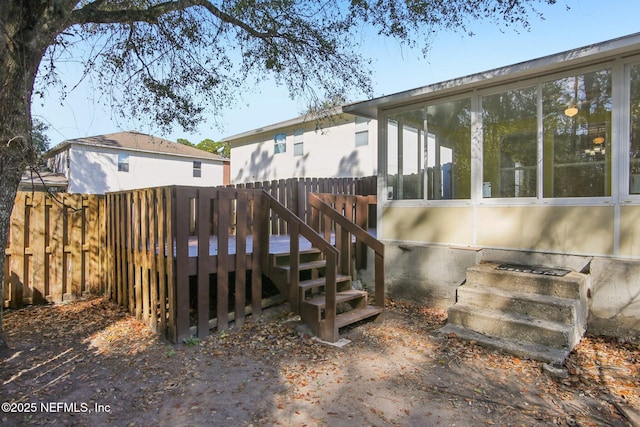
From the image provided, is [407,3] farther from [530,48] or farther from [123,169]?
[123,169]

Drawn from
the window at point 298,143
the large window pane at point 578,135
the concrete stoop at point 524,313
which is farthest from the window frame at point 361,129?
the concrete stoop at point 524,313

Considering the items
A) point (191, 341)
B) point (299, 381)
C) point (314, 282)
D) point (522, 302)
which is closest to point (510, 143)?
point (522, 302)

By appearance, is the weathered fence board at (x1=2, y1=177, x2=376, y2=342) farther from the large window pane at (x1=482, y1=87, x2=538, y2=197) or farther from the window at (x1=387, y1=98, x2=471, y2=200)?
the large window pane at (x1=482, y1=87, x2=538, y2=197)

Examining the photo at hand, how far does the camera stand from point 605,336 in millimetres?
4270

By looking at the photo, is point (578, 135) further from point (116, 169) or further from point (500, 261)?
point (116, 169)

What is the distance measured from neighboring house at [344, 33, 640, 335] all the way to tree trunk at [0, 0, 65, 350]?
4264mm

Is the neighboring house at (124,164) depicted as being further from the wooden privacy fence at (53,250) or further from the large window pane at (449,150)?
the large window pane at (449,150)

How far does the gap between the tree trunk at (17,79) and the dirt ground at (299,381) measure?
1.07 meters

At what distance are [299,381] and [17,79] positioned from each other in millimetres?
3785

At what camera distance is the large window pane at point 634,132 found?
13.7ft

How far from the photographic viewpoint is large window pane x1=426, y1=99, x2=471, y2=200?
5.54m

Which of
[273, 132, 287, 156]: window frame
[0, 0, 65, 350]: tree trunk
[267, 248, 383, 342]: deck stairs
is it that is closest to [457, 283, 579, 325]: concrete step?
[267, 248, 383, 342]: deck stairs

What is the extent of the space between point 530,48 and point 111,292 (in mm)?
7461

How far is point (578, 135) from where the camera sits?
4.61 metres
